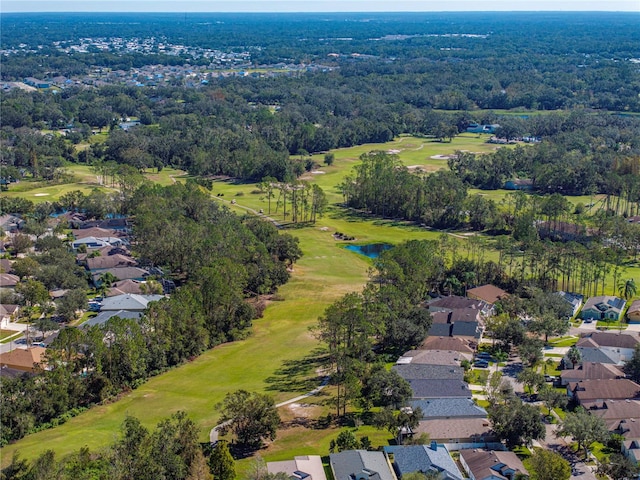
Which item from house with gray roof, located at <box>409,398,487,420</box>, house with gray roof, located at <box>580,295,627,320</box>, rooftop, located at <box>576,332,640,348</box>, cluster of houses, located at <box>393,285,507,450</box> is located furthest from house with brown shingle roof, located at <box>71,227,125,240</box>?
rooftop, located at <box>576,332,640,348</box>

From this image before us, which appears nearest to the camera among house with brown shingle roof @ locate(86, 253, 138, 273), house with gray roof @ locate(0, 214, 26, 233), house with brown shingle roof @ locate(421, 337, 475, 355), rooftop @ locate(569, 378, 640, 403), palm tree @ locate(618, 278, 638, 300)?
rooftop @ locate(569, 378, 640, 403)

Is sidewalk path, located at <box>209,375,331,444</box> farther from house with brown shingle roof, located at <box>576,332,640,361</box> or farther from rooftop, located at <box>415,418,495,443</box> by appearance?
house with brown shingle roof, located at <box>576,332,640,361</box>

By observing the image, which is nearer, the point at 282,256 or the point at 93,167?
the point at 282,256

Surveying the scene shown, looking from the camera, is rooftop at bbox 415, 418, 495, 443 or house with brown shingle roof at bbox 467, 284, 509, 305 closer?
rooftop at bbox 415, 418, 495, 443

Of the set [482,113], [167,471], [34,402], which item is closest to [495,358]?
[167,471]

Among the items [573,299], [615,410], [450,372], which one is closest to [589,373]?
[615,410]

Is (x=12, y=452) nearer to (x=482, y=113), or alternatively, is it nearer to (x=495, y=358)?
(x=495, y=358)

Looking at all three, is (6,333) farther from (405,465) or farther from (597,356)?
(597,356)
